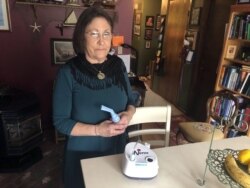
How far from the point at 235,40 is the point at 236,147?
178 cm

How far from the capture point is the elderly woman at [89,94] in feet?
3.60

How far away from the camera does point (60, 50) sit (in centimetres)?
270

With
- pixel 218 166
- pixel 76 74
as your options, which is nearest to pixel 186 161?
pixel 218 166

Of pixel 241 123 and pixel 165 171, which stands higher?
pixel 165 171

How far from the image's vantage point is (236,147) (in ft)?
4.25

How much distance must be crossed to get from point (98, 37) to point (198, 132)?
4.93 ft

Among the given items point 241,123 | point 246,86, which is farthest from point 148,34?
point 241,123

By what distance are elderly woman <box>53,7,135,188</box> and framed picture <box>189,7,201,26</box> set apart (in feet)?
8.54

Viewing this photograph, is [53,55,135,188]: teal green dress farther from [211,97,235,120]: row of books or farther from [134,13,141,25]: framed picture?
[134,13,141,25]: framed picture

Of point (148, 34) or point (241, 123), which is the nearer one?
point (241, 123)

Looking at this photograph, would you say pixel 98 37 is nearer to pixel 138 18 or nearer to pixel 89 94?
pixel 89 94

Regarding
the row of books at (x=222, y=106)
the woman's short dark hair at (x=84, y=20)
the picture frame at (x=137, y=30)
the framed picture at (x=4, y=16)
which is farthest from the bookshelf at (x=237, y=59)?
the picture frame at (x=137, y=30)

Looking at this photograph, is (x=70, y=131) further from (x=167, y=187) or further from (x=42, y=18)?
(x=42, y=18)

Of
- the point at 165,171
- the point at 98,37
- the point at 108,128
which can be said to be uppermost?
the point at 98,37
